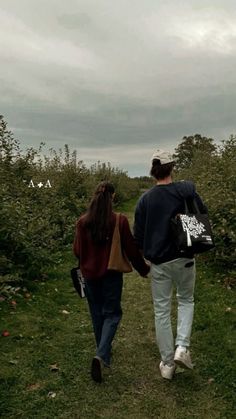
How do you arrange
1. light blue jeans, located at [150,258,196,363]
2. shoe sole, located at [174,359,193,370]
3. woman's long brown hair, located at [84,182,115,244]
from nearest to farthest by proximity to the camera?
shoe sole, located at [174,359,193,370], light blue jeans, located at [150,258,196,363], woman's long brown hair, located at [84,182,115,244]

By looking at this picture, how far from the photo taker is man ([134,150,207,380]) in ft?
14.0

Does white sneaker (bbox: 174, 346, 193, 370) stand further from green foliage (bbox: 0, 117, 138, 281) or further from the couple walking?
green foliage (bbox: 0, 117, 138, 281)

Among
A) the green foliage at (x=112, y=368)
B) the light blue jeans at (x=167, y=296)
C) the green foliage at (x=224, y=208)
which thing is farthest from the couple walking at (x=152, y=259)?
the green foliage at (x=224, y=208)

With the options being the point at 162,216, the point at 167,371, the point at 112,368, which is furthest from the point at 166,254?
the point at 112,368

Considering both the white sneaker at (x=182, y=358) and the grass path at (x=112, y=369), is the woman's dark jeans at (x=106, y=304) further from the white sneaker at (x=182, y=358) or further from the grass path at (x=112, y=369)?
the white sneaker at (x=182, y=358)

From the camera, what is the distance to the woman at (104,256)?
4496mm

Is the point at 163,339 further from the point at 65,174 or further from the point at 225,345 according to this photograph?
the point at 65,174

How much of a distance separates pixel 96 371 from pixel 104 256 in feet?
3.56

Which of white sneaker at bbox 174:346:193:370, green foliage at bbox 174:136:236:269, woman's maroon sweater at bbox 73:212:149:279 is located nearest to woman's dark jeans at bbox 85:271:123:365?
woman's maroon sweater at bbox 73:212:149:279

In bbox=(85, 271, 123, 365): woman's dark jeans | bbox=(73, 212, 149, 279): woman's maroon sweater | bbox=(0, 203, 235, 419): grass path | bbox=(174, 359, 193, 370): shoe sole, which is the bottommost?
bbox=(0, 203, 235, 419): grass path

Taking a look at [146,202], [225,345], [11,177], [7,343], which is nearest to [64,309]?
[7,343]

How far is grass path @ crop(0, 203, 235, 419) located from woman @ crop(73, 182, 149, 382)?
407 millimetres

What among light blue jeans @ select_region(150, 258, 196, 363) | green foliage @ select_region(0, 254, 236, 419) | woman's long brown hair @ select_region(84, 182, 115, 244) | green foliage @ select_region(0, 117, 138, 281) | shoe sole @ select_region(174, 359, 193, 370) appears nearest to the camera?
green foliage @ select_region(0, 254, 236, 419)

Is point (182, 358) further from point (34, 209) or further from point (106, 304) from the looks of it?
point (34, 209)
